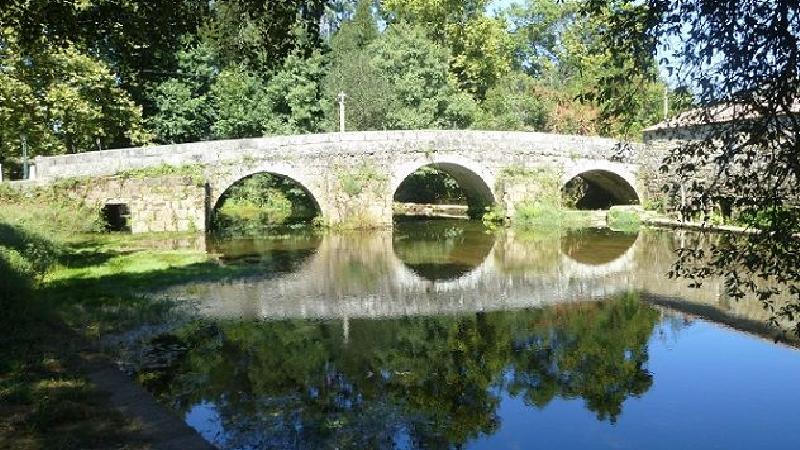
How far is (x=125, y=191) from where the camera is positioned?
2373cm

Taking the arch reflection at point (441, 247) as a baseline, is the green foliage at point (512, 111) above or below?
above

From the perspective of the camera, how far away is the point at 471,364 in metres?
9.60

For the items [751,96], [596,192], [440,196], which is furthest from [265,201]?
[751,96]

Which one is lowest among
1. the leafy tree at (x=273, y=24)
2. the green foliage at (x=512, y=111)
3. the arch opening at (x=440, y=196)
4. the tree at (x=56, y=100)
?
the arch opening at (x=440, y=196)

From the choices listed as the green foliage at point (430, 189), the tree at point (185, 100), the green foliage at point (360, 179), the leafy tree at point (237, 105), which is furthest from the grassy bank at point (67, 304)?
the green foliage at point (430, 189)

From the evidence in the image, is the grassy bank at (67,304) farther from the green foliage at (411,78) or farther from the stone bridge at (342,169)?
the green foliage at (411,78)

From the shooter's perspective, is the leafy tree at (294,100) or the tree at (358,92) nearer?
the leafy tree at (294,100)

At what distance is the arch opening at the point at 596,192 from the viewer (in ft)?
104

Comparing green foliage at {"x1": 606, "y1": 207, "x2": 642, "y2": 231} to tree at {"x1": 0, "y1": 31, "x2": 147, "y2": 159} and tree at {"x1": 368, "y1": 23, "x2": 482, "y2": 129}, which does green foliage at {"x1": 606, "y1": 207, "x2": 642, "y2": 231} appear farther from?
tree at {"x1": 0, "y1": 31, "x2": 147, "y2": 159}

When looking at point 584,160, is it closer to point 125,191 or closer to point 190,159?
point 190,159

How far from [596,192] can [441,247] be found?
1488 cm

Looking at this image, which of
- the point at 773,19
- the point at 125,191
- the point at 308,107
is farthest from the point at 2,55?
the point at 773,19

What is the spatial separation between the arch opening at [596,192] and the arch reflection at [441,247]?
21.4 feet

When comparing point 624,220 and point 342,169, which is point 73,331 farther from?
point 624,220
